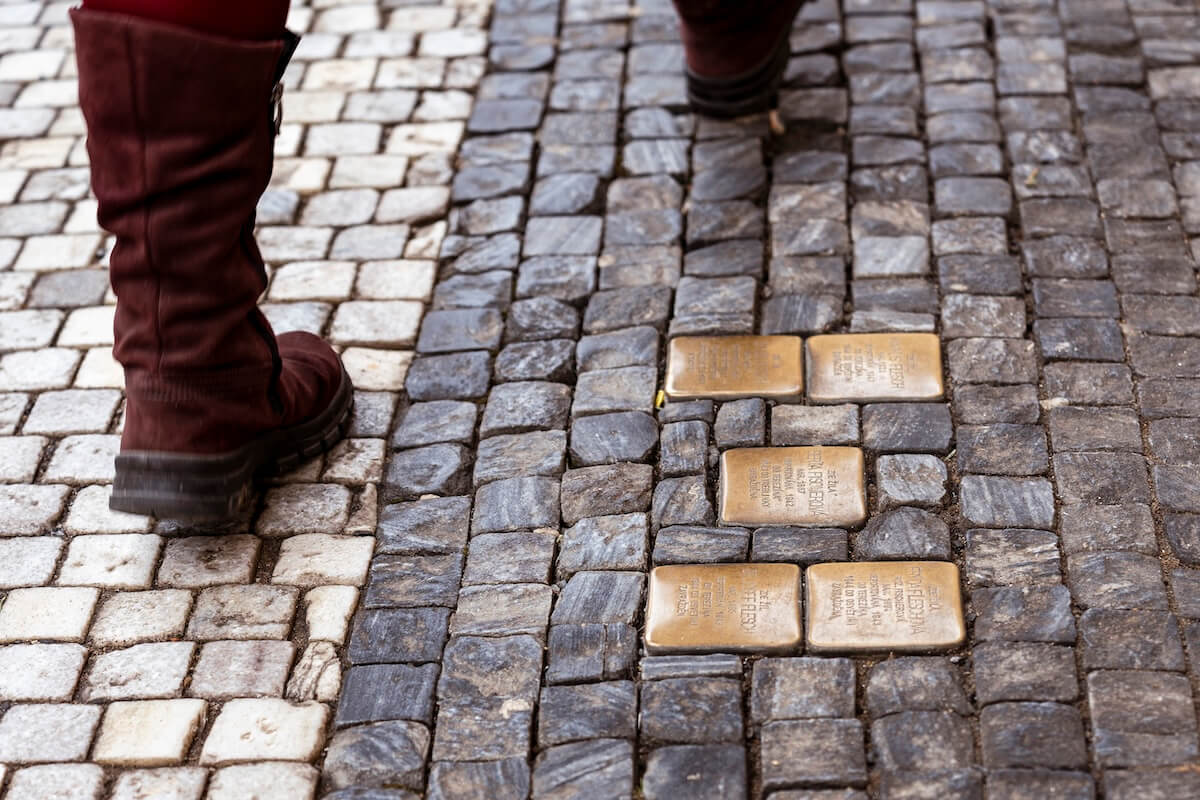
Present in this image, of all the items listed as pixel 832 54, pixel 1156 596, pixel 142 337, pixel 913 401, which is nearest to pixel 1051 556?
pixel 1156 596

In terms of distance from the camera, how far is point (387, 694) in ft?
7.91

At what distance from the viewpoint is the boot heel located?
8.49 ft

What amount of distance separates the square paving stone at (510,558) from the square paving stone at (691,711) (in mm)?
356

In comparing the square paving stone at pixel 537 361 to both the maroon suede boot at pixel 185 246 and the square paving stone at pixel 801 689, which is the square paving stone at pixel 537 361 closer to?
the maroon suede boot at pixel 185 246

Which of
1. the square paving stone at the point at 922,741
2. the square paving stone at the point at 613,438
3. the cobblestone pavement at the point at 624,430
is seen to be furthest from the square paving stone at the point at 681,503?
the square paving stone at the point at 922,741

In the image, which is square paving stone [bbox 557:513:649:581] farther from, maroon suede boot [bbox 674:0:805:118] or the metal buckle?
maroon suede boot [bbox 674:0:805:118]

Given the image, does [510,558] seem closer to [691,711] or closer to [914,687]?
[691,711]

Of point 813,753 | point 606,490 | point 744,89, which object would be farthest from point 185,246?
point 744,89

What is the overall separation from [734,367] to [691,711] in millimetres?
909

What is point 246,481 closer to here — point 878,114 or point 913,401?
point 913,401

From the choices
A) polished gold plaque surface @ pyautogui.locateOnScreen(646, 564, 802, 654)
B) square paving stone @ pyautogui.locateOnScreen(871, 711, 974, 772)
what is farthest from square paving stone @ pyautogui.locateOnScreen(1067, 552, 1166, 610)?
polished gold plaque surface @ pyautogui.locateOnScreen(646, 564, 802, 654)

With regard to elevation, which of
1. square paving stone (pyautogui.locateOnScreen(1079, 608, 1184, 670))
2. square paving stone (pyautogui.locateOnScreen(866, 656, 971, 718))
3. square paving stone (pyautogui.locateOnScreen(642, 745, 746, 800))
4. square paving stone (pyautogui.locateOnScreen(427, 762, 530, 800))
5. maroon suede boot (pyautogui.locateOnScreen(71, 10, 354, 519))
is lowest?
square paving stone (pyautogui.locateOnScreen(1079, 608, 1184, 670))

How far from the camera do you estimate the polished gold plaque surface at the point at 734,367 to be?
116 inches

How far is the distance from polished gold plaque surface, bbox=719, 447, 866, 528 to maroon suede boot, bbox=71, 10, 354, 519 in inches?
36.2
